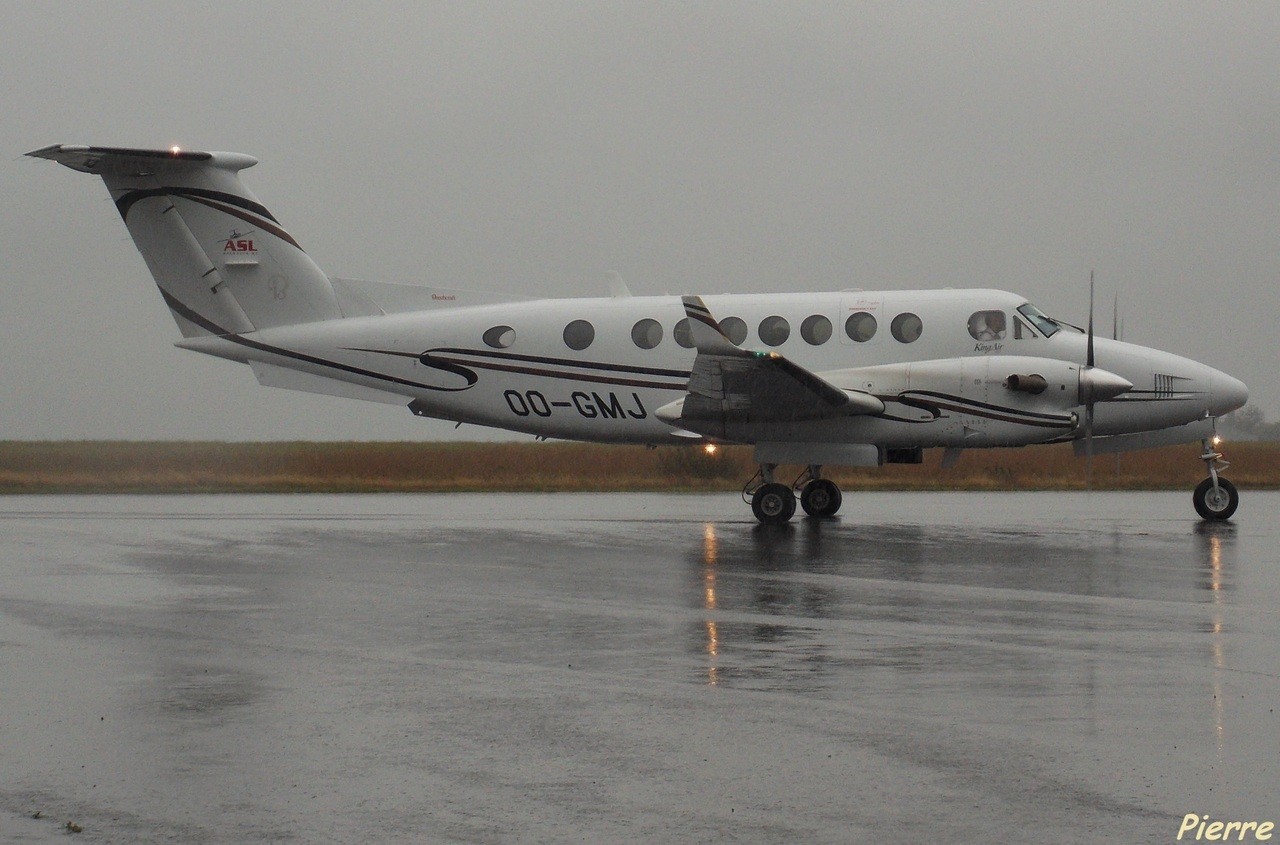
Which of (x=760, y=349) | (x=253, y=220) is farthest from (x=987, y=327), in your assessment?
(x=253, y=220)

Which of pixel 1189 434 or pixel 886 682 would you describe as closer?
pixel 886 682

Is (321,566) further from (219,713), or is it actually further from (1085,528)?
(1085,528)

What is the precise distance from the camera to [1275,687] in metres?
6.80

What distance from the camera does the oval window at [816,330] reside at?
1917cm

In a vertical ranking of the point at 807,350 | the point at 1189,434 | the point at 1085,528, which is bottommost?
the point at 1085,528

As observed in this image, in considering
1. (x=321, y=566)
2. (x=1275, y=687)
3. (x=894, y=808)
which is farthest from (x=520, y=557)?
(x=894, y=808)

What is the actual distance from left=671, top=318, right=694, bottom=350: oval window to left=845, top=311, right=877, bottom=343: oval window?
94.1 inches

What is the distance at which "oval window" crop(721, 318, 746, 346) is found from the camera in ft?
63.7

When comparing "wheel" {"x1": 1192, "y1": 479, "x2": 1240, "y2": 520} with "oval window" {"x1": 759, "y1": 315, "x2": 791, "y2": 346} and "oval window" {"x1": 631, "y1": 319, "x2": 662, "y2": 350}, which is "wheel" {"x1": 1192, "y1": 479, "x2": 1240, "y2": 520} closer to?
"oval window" {"x1": 759, "y1": 315, "x2": 791, "y2": 346}

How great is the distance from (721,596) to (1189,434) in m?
11.2

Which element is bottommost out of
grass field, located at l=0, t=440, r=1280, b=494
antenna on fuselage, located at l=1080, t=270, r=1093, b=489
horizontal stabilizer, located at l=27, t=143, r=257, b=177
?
grass field, located at l=0, t=440, r=1280, b=494

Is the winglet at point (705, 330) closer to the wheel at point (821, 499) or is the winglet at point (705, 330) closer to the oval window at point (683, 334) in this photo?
the oval window at point (683, 334)

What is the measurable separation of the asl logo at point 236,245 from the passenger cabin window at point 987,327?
1157 cm

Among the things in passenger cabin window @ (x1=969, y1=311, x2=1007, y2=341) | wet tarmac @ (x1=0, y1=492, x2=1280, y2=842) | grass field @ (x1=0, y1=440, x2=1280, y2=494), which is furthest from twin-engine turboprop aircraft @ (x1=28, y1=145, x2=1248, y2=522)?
grass field @ (x1=0, y1=440, x2=1280, y2=494)
